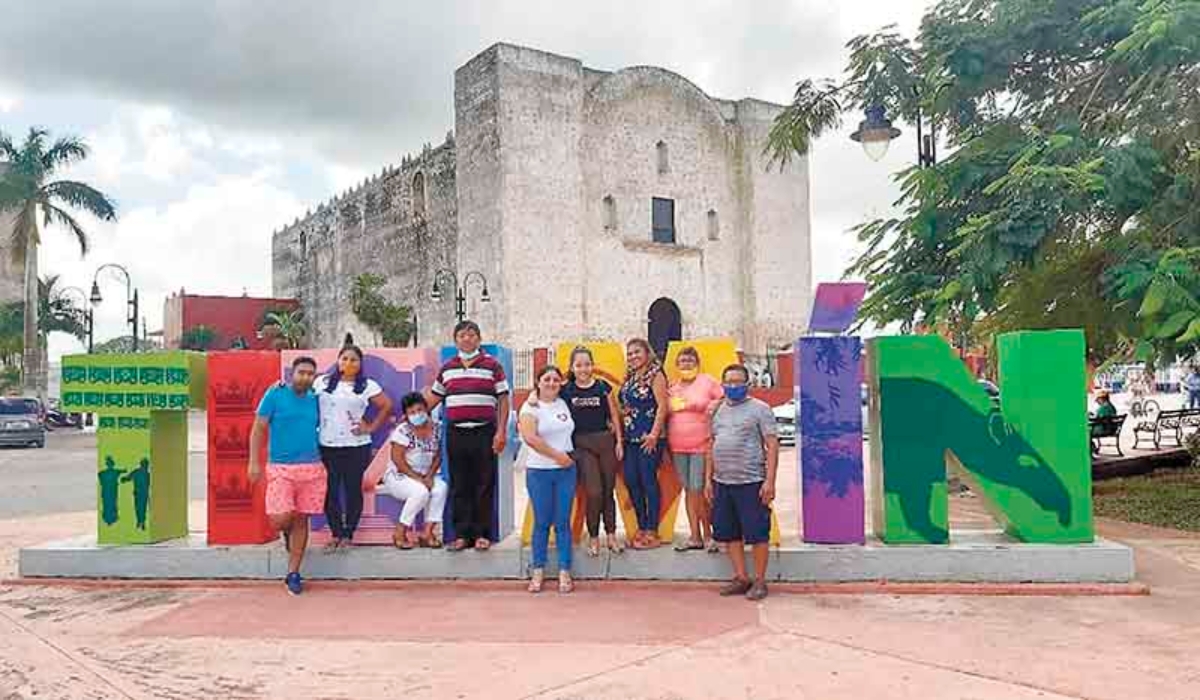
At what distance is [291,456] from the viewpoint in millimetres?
6934

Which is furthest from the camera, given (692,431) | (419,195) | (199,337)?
(199,337)

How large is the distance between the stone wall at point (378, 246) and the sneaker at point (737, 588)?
90.6 ft

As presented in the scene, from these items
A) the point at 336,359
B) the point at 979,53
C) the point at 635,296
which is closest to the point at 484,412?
the point at 336,359

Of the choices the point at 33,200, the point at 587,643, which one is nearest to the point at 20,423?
the point at 33,200

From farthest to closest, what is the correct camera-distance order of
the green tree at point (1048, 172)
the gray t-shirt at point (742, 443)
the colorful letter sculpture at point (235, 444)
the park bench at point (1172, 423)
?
the park bench at point (1172, 423), the green tree at point (1048, 172), the colorful letter sculpture at point (235, 444), the gray t-shirt at point (742, 443)

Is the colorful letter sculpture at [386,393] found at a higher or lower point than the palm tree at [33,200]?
lower

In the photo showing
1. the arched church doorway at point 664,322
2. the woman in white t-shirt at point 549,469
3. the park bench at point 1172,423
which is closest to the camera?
the woman in white t-shirt at point 549,469

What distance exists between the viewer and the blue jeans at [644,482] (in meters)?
7.12

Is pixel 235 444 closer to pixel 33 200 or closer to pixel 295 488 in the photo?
pixel 295 488

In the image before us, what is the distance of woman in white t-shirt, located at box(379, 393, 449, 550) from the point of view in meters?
7.27

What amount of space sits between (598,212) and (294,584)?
87.0ft

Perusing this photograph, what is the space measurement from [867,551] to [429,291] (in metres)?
30.4

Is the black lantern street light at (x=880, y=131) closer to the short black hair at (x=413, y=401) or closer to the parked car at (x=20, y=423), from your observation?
the short black hair at (x=413, y=401)

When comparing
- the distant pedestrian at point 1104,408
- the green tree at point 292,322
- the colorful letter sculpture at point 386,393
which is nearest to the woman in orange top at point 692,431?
the colorful letter sculpture at point 386,393
